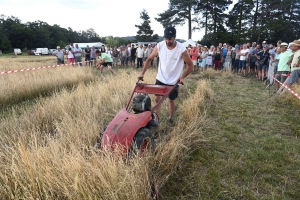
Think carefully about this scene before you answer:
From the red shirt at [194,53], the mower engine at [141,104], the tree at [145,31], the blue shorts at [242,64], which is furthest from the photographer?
the tree at [145,31]

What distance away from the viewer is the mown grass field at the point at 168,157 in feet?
6.60

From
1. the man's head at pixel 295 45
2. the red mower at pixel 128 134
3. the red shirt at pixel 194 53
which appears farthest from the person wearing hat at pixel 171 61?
the red shirt at pixel 194 53

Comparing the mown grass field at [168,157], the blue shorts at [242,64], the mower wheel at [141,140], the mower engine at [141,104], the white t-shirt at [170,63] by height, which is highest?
the white t-shirt at [170,63]

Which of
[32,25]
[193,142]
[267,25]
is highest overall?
[32,25]

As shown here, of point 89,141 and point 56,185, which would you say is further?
point 89,141

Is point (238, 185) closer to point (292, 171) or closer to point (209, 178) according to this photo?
point (209, 178)

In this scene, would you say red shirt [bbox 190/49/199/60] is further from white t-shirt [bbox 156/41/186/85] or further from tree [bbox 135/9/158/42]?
tree [bbox 135/9/158/42]

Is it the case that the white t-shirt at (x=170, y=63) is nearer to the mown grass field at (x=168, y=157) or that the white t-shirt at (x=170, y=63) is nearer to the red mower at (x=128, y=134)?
the mown grass field at (x=168, y=157)

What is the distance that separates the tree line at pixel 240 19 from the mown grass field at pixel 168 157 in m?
31.5

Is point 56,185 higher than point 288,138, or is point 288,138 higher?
point 56,185

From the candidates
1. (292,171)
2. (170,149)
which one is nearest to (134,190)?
(170,149)

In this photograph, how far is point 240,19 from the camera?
34969mm

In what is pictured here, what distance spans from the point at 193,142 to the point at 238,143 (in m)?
0.81

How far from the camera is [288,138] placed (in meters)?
3.71
